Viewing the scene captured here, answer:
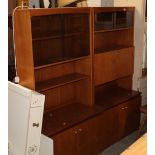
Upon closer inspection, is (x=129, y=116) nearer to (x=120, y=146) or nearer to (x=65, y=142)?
(x=120, y=146)

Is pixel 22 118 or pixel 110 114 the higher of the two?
pixel 22 118

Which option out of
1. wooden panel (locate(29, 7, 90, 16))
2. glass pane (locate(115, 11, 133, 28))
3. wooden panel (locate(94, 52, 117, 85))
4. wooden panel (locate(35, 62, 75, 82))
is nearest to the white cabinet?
wooden panel (locate(35, 62, 75, 82))

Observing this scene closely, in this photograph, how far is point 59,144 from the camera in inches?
97.3

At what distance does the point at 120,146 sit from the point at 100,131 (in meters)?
0.44

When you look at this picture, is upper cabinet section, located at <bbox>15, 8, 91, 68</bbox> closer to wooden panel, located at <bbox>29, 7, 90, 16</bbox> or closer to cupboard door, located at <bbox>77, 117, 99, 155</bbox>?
wooden panel, located at <bbox>29, 7, 90, 16</bbox>

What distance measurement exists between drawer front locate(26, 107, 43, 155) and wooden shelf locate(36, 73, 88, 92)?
12.2 inches

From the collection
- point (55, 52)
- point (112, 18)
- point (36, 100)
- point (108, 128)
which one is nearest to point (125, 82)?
point (108, 128)

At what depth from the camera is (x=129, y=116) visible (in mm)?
3467

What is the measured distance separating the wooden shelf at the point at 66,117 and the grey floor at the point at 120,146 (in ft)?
1.89

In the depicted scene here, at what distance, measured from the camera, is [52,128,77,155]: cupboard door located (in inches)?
96.4

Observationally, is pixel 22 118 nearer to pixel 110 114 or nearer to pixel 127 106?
pixel 110 114
